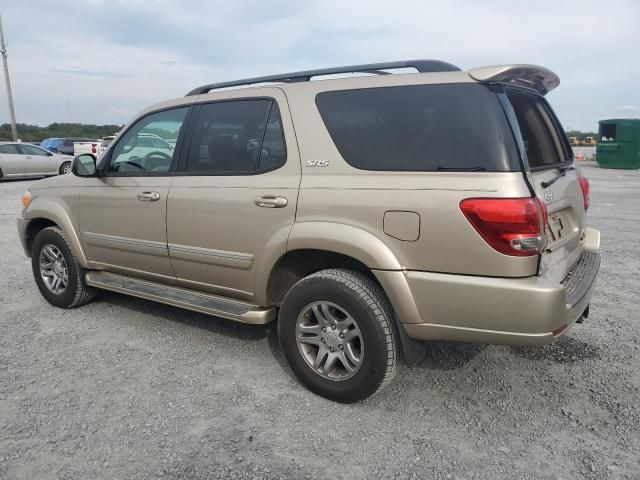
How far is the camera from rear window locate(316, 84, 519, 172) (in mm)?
2486

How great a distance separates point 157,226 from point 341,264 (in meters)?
Answer: 1.50

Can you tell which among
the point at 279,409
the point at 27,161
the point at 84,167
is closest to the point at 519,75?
the point at 279,409

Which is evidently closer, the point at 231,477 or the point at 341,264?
the point at 231,477

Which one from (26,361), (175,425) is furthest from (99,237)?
(175,425)

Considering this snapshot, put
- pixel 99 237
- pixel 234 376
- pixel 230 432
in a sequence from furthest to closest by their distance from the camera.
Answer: pixel 99 237 < pixel 234 376 < pixel 230 432

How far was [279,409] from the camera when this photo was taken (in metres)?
2.90

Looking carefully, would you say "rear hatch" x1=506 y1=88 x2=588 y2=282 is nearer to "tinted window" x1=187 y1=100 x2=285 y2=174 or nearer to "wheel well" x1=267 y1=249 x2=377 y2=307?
"wheel well" x1=267 y1=249 x2=377 y2=307

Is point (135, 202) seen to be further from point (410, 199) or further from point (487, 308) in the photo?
point (487, 308)

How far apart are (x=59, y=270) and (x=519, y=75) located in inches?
159

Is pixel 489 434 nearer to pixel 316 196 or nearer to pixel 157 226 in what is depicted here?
pixel 316 196

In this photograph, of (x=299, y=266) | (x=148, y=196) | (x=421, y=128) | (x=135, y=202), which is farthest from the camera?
(x=135, y=202)

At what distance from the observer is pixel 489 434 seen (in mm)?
2633

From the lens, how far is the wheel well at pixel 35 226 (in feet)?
15.4

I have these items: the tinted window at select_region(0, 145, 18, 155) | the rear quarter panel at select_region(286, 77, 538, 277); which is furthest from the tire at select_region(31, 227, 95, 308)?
the tinted window at select_region(0, 145, 18, 155)
